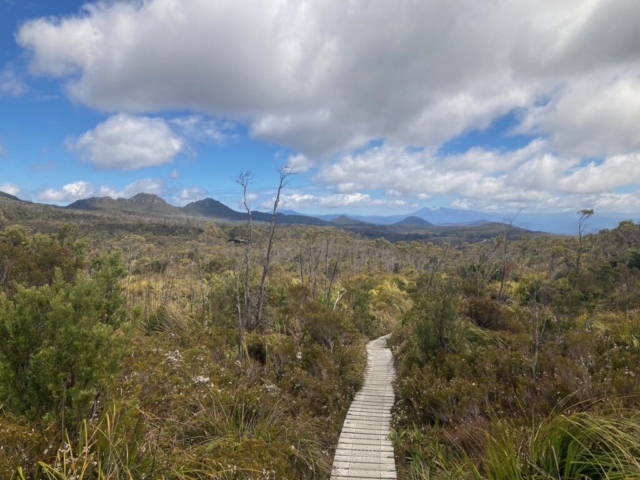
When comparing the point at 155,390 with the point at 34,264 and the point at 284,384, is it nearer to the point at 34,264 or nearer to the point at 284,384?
the point at 284,384

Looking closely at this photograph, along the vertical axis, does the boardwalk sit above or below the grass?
below

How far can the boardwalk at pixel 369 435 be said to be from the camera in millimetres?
5066

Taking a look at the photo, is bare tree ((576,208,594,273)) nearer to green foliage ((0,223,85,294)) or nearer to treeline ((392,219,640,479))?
treeline ((392,219,640,479))

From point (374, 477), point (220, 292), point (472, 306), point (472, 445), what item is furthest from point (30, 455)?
point (472, 306)

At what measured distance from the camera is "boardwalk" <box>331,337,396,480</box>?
5.07 metres

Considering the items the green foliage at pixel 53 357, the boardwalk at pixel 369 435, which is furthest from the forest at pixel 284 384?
the boardwalk at pixel 369 435

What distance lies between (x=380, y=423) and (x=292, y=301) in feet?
16.5

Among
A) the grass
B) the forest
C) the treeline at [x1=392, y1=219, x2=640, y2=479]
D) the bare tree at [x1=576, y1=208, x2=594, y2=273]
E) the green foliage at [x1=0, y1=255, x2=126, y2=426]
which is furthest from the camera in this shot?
the bare tree at [x1=576, y1=208, x2=594, y2=273]

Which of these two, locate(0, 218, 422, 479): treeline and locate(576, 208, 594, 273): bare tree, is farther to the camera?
locate(576, 208, 594, 273): bare tree

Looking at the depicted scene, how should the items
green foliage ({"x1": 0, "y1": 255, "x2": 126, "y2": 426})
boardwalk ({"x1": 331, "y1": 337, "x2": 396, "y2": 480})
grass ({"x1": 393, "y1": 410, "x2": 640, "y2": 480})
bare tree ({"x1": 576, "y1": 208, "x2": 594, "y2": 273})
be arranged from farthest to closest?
bare tree ({"x1": 576, "y1": 208, "x2": 594, "y2": 273})
boardwalk ({"x1": 331, "y1": 337, "x2": 396, "y2": 480})
green foliage ({"x1": 0, "y1": 255, "x2": 126, "y2": 426})
grass ({"x1": 393, "y1": 410, "x2": 640, "y2": 480})

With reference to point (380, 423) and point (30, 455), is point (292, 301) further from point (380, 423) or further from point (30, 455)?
point (30, 455)

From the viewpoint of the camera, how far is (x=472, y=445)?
180 inches

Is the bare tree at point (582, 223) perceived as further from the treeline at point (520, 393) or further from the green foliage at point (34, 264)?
the green foliage at point (34, 264)

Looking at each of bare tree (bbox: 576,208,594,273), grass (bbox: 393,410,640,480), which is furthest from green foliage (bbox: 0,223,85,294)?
bare tree (bbox: 576,208,594,273)
